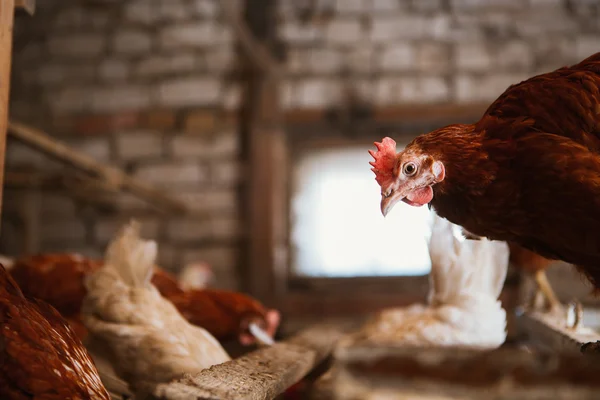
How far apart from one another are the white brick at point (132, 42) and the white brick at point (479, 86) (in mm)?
2451

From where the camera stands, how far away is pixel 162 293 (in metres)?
2.22

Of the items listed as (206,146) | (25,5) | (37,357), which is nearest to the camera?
(37,357)

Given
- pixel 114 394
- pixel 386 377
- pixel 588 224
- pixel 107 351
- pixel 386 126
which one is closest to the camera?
pixel 386 377

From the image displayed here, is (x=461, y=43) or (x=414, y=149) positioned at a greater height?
(x=461, y=43)

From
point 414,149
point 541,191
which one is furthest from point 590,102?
point 414,149

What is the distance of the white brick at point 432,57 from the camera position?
4.05 m

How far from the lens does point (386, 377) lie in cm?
78

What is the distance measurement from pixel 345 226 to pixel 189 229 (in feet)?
4.00

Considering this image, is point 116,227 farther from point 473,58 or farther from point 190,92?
point 473,58

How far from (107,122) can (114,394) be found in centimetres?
317

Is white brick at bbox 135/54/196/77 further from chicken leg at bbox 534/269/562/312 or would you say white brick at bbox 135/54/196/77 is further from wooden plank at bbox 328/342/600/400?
wooden plank at bbox 328/342/600/400

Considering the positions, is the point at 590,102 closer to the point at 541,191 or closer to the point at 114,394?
the point at 541,191

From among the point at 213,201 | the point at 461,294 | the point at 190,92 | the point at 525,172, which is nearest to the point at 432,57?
the point at 190,92

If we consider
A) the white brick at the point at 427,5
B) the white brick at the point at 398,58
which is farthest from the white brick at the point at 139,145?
the white brick at the point at 427,5
